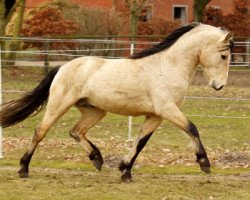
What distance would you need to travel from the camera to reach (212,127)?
1381 cm

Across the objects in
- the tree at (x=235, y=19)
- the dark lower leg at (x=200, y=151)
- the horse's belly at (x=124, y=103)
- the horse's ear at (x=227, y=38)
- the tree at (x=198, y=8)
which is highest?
the horse's ear at (x=227, y=38)

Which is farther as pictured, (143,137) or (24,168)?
(24,168)

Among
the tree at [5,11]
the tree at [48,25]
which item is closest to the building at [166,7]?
the tree at [48,25]

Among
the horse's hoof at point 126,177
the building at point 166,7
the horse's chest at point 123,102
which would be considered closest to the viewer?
the horse's chest at point 123,102

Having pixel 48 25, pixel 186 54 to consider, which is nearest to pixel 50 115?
pixel 186 54

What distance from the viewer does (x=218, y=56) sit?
7.71 metres

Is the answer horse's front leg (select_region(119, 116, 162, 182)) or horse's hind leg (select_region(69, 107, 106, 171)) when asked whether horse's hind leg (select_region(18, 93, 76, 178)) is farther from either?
horse's front leg (select_region(119, 116, 162, 182))

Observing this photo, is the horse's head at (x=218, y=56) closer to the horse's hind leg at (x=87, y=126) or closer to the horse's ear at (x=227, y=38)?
the horse's ear at (x=227, y=38)

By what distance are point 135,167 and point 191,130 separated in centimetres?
191

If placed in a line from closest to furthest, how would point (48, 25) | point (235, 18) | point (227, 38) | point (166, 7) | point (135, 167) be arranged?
point (227, 38), point (135, 167), point (48, 25), point (235, 18), point (166, 7)

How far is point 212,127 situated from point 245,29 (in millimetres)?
17475

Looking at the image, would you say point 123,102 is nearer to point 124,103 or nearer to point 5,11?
point 124,103

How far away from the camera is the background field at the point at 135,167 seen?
7273 millimetres

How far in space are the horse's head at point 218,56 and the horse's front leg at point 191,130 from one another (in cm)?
61
